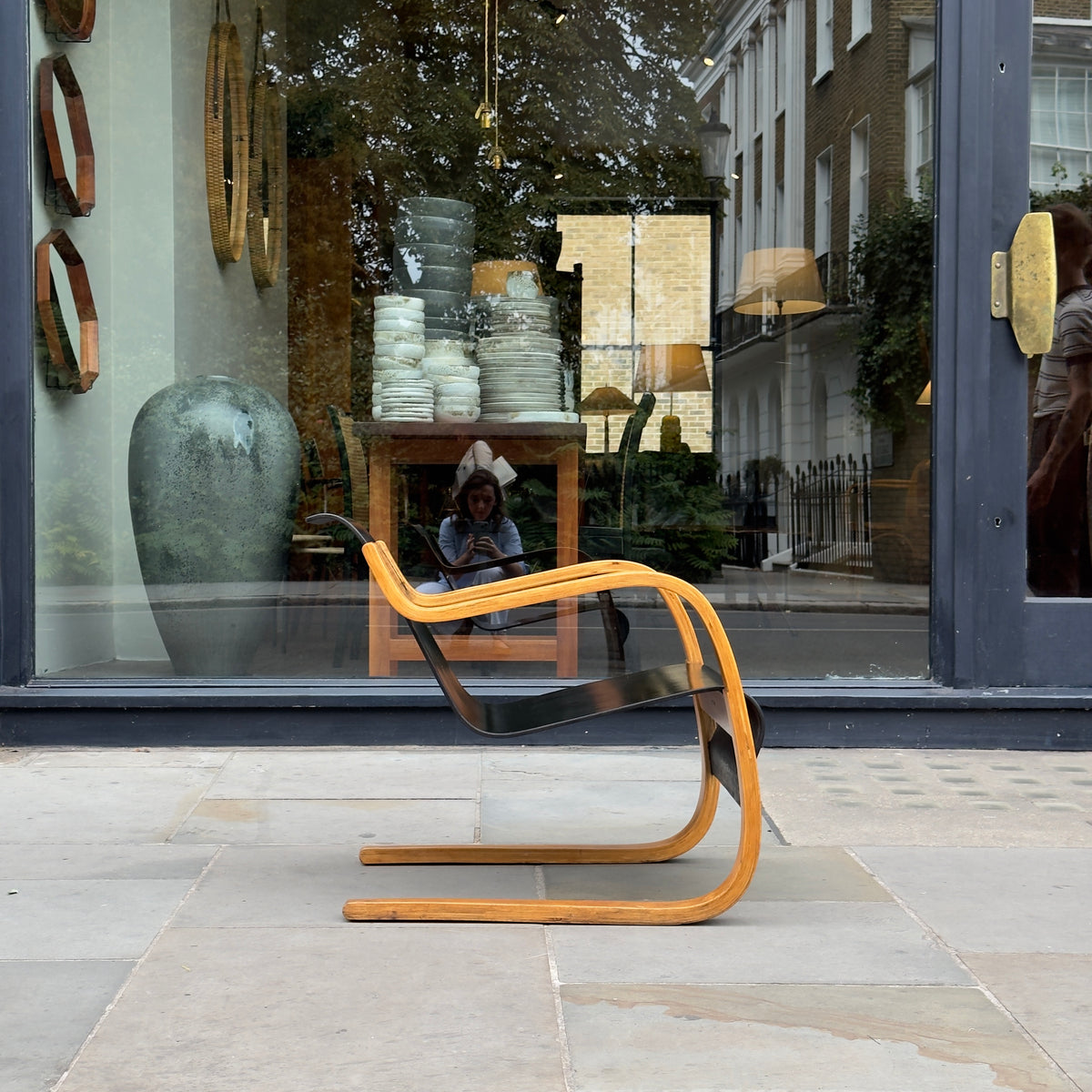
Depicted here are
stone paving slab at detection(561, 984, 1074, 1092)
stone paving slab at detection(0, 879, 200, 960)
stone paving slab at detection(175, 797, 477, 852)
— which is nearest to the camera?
stone paving slab at detection(561, 984, 1074, 1092)

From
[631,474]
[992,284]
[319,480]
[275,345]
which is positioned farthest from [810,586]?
[275,345]

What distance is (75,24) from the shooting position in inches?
188

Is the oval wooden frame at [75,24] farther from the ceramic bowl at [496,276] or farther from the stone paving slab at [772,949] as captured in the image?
the stone paving slab at [772,949]

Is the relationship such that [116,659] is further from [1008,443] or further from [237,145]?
[1008,443]

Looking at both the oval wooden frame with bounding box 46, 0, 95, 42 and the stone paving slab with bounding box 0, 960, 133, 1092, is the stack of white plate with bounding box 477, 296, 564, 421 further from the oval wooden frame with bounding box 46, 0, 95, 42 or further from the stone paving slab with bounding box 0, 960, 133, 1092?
the stone paving slab with bounding box 0, 960, 133, 1092

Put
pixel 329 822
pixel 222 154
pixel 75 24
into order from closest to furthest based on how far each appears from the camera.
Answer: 1. pixel 329 822
2. pixel 75 24
3. pixel 222 154

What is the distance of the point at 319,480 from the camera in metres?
4.99

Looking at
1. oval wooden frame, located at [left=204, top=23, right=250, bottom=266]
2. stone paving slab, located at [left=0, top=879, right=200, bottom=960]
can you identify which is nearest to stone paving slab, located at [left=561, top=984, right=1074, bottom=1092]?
stone paving slab, located at [left=0, top=879, right=200, bottom=960]

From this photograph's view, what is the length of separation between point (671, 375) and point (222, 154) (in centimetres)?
217

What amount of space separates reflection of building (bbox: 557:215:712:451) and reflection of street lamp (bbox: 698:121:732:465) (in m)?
0.03

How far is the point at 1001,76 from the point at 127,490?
3.42 m

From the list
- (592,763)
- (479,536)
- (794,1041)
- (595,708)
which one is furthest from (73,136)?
(794,1041)

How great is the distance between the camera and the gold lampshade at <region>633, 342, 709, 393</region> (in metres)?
5.04

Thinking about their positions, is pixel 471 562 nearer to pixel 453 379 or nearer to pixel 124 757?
pixel 453 379
